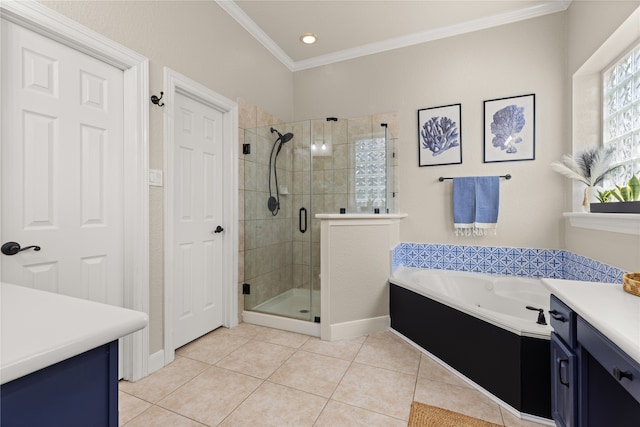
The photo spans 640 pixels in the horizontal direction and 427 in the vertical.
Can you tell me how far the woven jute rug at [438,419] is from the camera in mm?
1487

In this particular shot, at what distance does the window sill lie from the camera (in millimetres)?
1575

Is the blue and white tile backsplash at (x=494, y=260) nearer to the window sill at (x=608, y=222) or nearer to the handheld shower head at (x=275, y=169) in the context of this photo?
the window sill at (x=608, y=222)

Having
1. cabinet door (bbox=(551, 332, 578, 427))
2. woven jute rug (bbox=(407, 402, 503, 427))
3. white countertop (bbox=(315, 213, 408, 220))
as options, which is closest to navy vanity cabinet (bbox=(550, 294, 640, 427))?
cabinet door (bbox=(551, 332, 578, 427))

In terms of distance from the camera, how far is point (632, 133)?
195 centimetres

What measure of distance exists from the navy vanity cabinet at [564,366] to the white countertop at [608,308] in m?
0.08

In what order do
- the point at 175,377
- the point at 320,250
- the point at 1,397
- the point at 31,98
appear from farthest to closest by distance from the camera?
the point at 320,250 < the point at 175,377 < the point at 31,98 < the point at 1,397

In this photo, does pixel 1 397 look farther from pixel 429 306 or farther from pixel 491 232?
pixel 491 232

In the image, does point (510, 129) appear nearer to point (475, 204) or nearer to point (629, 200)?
point (475, 204)

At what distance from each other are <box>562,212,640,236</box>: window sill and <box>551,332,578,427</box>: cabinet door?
31.5 inches

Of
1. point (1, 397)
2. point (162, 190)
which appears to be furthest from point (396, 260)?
point (1, 397)

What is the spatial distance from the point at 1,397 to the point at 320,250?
2.12m

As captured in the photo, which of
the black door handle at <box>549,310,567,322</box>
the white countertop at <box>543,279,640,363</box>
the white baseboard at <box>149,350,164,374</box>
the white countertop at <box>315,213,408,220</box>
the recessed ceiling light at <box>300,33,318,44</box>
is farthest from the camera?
the recessed ceiling light at <box>300,33,318,44</box>

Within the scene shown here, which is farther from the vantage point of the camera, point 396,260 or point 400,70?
point 400,70

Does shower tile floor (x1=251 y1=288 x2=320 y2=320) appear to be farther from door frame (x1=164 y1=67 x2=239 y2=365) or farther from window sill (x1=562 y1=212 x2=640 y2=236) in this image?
window sill (x1=562 y1=212 x2=640 y2=236)
